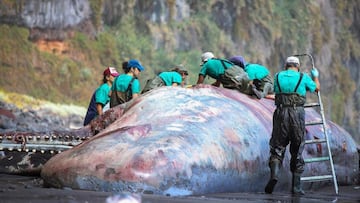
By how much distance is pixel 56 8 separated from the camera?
3438cm

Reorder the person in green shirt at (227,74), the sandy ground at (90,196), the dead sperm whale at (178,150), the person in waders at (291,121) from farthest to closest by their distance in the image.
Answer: the person in green shirt at (227,74) < the person in waders at (291,121) < the dead sperm whale at (178,150) < the sandy ground at (90,196)

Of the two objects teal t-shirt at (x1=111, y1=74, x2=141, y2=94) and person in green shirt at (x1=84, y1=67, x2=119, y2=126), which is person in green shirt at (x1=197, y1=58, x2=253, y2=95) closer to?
teal t-shirt at (x1=111, y1=74, x2=141, y2=94)

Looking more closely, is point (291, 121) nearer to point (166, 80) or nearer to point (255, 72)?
point (255, 72)

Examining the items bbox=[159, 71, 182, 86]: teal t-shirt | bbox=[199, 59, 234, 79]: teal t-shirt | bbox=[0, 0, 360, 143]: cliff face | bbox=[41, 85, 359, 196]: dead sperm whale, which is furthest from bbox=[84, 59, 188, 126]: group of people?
bbox=[0, 0, 360, 143]: cliff face

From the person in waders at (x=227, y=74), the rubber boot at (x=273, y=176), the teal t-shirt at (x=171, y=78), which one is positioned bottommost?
the rubber boot at (x=273, y=176)

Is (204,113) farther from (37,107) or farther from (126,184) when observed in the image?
(37,107)

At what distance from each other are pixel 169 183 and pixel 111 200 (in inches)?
105

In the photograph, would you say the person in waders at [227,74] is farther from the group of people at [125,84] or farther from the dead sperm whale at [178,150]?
the group of people at [125,84]

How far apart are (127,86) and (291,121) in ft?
10.5

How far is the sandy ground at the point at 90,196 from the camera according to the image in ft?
22.2

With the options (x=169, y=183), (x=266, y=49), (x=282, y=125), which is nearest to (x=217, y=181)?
(x=169, y=183)

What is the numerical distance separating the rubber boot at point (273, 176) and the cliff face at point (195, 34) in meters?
22.3

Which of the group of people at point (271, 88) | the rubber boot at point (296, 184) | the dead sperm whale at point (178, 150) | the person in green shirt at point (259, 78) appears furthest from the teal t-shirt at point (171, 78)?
the rubber boot at point (296, 184)

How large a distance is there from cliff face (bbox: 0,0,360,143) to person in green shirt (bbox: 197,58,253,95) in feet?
67.8
